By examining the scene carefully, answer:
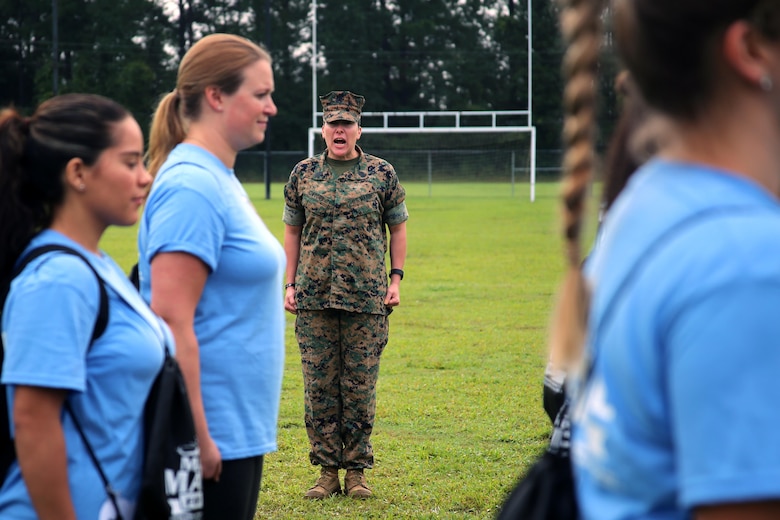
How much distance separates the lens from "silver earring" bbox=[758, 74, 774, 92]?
1.07 m

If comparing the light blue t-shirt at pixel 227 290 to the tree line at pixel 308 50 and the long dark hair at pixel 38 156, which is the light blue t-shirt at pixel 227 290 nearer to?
the long dark hair at pixel 38 156

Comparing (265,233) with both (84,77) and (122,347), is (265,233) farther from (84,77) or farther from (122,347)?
(84,77)

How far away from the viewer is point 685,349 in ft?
3.30

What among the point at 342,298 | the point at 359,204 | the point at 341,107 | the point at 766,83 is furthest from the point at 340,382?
the point at 766,83

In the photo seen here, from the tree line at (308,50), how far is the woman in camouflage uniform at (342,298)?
43.5 meters

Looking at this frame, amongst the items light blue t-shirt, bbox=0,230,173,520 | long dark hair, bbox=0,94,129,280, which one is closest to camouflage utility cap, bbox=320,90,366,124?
long dark hair, bbox=0,94,129,280

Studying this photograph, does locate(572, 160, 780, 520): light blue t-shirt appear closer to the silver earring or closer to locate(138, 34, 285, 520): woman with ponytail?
the silver earring

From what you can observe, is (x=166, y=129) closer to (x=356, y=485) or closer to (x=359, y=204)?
(x=359, y=204)

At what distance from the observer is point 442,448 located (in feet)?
20.9

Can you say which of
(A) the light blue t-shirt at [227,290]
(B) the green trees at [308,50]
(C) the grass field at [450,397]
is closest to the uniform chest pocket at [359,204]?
(C) the grass field at [450,397]

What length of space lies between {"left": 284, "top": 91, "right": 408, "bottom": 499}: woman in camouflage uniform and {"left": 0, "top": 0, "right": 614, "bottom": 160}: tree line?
43.5 m

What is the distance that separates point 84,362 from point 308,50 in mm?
52022

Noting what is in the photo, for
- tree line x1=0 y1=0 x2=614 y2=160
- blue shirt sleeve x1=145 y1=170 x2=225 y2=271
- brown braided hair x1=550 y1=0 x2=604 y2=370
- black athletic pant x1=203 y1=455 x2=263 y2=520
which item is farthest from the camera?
tree line x1=0 y1=0 x2=614 y2=160

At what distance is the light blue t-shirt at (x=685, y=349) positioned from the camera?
0.98 meters
